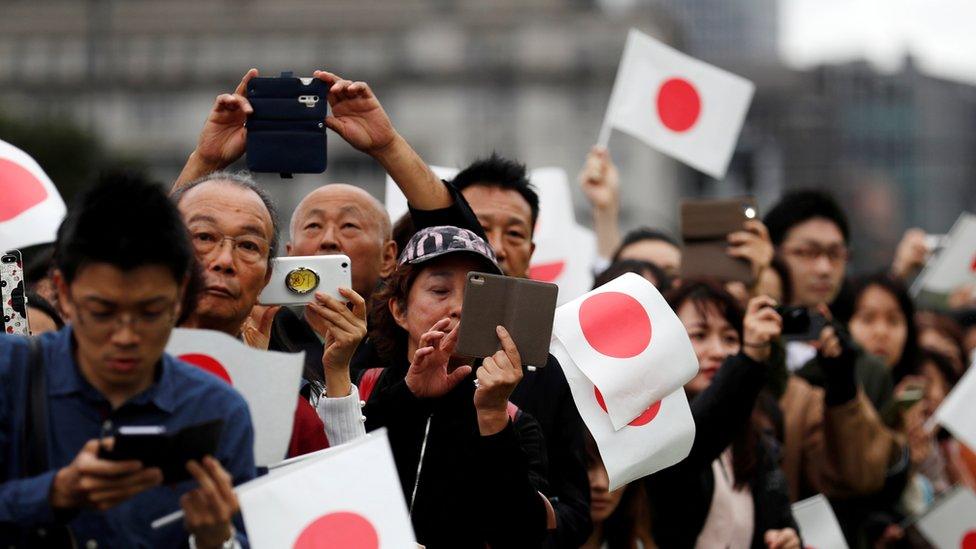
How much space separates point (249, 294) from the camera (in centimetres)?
480

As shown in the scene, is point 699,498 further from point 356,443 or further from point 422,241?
point 356,443

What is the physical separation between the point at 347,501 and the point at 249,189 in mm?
1161

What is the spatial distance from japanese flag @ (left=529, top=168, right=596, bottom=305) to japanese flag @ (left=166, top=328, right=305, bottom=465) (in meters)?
3.78

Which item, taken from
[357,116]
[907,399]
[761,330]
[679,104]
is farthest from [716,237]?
[357,116]

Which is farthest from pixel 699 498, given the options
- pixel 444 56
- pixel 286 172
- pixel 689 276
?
pixel 444 56

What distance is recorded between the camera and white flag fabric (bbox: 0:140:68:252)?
6145mm

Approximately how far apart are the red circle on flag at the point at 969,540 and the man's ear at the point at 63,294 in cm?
525

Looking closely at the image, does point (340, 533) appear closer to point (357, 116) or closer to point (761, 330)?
point (357, 116)

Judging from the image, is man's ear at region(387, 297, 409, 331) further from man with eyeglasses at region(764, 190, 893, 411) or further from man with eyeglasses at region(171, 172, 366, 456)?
man with eyeglasses at region(764, 190, 893, 411)

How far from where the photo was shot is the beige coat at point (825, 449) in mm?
7492

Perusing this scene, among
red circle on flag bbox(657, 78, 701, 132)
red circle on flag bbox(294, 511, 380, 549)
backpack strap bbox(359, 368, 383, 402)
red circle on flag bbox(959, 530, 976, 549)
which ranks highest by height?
red circle on flag bbox(657, 78, 701, 132)

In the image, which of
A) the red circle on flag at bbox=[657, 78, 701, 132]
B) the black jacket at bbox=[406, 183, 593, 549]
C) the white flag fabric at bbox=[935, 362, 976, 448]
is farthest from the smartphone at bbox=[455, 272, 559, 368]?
the red circle on flag at bbox=[657, 78, 701, 132]

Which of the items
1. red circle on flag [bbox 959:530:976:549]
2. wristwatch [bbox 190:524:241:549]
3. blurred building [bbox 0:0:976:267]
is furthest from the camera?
blurred building [bbox 0:0:976:267]

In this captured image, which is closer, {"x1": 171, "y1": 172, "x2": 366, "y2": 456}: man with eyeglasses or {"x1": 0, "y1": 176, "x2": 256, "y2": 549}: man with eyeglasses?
{"x1": 0, "y1": 176, "x2": 256, "y2": 549}: man with eyeglasses
